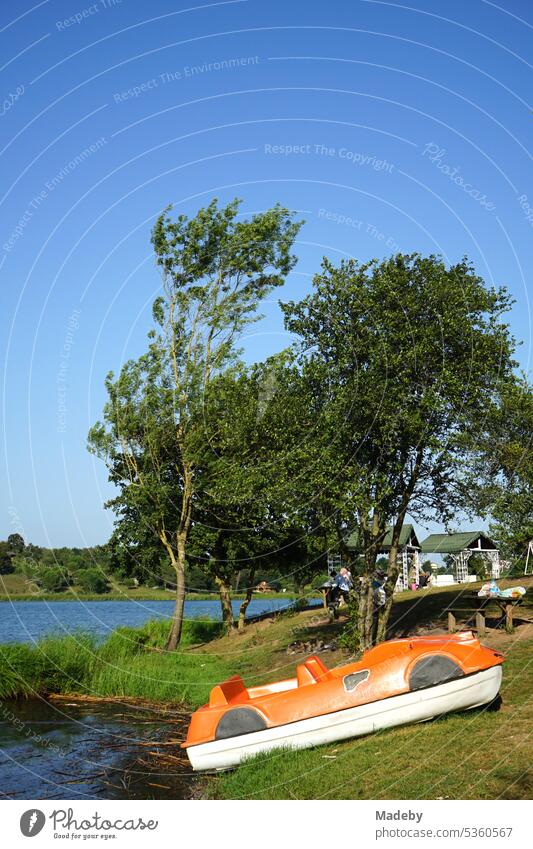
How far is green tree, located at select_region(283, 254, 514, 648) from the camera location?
1884cm

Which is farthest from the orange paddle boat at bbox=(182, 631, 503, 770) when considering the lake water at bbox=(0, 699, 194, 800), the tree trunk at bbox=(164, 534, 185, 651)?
the tree trunk at bbox=(164, 534, 185, 651)

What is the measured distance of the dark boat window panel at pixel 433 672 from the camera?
11945 mm

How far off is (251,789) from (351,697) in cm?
202

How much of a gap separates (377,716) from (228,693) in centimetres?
239

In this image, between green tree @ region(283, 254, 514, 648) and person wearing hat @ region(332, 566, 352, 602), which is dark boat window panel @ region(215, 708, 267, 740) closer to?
green tree @ region(283, 254, 514, 648)

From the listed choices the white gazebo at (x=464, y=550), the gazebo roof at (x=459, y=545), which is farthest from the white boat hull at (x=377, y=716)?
the gazebo roof at (x=459, y=545)

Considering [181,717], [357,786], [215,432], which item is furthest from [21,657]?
[357,786]

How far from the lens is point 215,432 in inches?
1155

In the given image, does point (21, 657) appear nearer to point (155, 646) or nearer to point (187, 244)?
point (155, 646)

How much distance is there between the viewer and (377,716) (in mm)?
12070

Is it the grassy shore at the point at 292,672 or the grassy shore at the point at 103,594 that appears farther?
the grassy shore at the point at 103,594

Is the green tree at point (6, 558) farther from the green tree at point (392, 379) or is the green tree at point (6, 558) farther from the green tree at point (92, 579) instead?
the green tree at point (92, 579)

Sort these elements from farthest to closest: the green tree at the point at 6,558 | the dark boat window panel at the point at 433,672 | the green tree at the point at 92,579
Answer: the green tree at the point at 92,579 → the green tree at the point at 6,558 → the dark boat window panel at the point at 433,672

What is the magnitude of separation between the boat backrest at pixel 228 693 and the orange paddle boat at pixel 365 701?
0.56 ft
